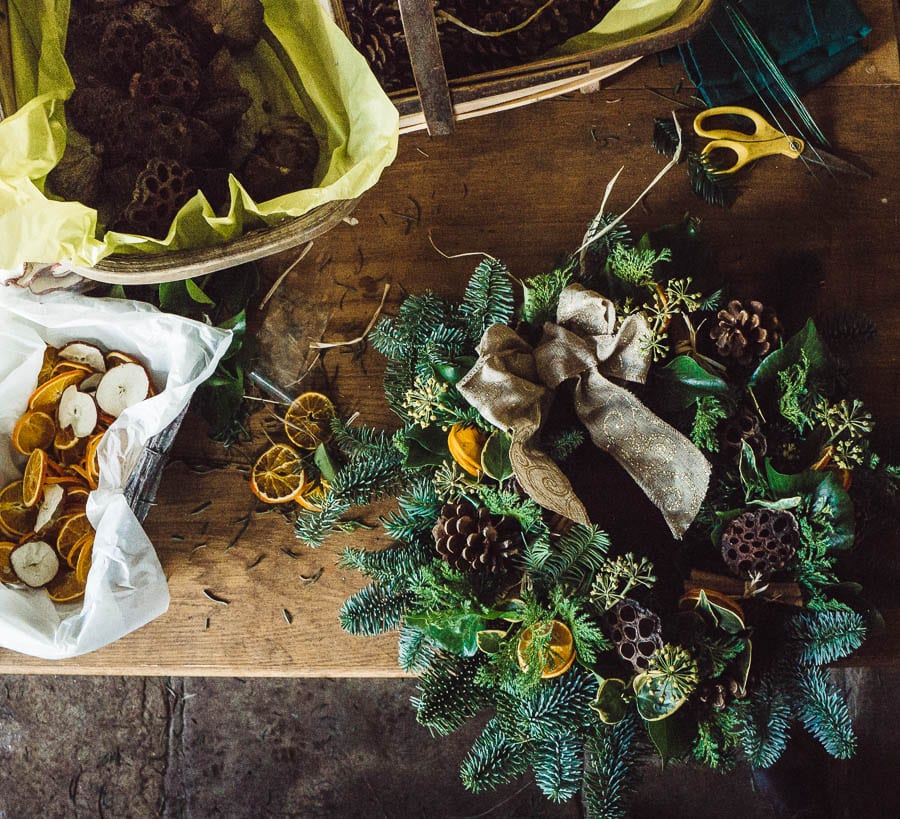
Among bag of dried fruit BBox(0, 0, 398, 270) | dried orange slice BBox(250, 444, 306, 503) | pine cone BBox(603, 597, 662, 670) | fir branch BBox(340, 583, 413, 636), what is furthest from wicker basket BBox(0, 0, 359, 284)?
pine cone BBox(603, 597, 662, 670)

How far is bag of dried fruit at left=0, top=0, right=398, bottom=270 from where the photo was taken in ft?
2.39

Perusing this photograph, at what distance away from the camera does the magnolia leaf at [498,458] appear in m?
0.70

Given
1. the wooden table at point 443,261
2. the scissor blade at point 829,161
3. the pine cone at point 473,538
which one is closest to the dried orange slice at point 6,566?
the wooden table at point 443,261

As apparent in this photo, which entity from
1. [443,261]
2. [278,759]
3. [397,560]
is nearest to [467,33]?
[443,261]

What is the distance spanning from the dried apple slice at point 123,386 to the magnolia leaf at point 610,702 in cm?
55

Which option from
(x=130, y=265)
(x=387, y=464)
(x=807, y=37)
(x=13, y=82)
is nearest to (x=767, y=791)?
(x=387, y=464)

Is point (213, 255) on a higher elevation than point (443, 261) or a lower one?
higher

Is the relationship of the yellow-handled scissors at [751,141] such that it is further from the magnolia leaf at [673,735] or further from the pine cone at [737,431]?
the magnolia leaf at [673,735]

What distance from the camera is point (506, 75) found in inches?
31.1

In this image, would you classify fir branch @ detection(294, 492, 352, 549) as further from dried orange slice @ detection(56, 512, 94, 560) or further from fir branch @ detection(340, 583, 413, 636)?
dried orange slice @ detection(56, 512, 94, 560)

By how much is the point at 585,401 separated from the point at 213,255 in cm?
37

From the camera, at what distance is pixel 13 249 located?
2.35 ft

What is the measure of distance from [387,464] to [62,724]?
94 centimetres

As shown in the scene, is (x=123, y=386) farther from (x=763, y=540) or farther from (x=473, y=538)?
(x=763, y=540)
